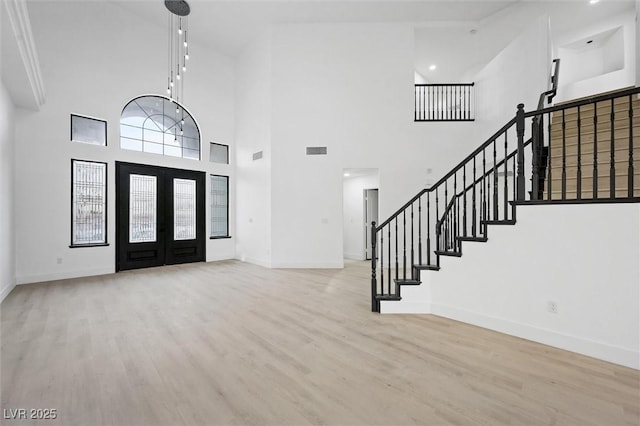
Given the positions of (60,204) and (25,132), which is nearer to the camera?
(25,132)

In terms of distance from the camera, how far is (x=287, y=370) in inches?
92.8

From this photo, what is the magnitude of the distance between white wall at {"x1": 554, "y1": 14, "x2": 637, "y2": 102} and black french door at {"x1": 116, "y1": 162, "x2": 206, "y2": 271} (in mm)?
10159

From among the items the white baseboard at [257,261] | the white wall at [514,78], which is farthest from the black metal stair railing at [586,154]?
the white baseboard at [257,261]

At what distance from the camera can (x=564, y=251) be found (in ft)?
8.98

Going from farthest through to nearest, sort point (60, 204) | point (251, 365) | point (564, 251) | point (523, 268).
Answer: point (60, 204) → point (523, 268) → point (564, 251) → point (251, 365)

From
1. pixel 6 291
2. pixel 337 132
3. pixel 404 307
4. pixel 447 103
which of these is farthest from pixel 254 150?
pixel 404 307

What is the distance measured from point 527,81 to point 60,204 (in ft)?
32.1

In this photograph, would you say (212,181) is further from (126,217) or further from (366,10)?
(366,10)

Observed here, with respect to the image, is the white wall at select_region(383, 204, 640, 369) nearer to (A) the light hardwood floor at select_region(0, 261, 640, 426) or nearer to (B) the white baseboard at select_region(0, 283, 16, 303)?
(A) the light hardwood floor at select_region(0, 261, 640, 426)

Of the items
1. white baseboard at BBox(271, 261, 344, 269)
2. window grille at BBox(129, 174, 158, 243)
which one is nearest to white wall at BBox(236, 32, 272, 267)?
white baseboard at BBox(271, 261, 344, 269)

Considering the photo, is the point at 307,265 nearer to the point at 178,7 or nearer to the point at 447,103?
the point at 447,103

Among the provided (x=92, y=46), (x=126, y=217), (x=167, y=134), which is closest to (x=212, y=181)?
(x=167, y=134)

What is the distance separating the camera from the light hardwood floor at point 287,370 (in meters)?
1.84

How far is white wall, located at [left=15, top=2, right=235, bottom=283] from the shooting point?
219 inches
